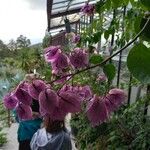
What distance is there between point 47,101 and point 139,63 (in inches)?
7.9

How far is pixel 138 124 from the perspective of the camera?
4.74 meters

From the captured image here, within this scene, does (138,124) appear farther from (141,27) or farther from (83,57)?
(141,27)

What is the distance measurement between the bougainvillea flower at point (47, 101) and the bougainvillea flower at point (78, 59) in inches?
10.9

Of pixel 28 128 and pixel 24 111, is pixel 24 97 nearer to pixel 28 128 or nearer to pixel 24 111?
pixel 24 111

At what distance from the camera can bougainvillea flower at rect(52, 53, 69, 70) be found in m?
0.98

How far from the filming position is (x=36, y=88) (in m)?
0.79

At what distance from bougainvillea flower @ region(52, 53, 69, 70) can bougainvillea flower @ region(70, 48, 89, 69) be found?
0.05m

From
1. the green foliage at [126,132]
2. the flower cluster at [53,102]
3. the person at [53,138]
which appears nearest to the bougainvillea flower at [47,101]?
the flower cluster at [53,102]

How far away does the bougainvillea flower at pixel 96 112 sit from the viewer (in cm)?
85

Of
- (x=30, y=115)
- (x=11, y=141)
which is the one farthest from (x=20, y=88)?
(x=11, y=141)

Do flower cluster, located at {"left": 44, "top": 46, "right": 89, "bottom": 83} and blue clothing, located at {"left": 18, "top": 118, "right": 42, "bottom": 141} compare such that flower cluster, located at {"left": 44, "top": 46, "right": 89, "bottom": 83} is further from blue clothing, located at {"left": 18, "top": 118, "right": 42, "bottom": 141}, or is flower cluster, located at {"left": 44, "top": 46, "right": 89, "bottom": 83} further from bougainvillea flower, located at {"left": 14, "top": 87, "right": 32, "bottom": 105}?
blue clothing, located at {"left": 18, "top": 118, "right": 42, "bottom": 141}

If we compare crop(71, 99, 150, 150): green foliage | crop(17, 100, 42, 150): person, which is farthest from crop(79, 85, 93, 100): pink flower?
crop(17, 100, 42, 150): person

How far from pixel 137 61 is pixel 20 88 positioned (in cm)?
25

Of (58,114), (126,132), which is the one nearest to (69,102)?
(58,114)
